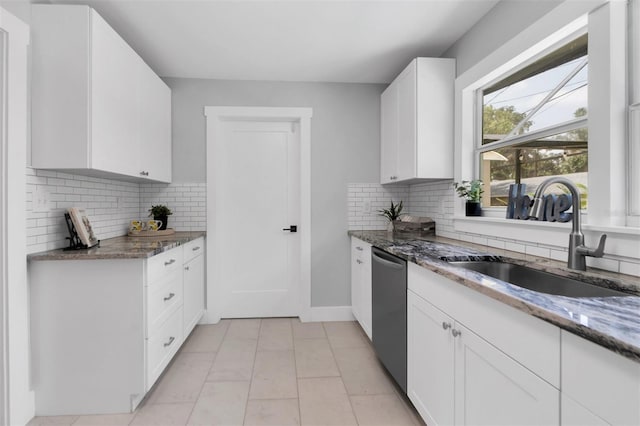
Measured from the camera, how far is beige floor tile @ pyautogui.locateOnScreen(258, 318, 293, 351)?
273cm

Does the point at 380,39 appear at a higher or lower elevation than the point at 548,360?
higher

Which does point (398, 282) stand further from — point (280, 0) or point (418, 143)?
point (280, 0)

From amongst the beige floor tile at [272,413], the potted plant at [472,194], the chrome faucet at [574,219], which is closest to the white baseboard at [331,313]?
the beige floor tile at [272,413]

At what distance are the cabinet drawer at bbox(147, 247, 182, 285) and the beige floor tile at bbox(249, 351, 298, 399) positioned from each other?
943 millimetres

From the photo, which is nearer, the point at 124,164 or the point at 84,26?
the point at 84,26

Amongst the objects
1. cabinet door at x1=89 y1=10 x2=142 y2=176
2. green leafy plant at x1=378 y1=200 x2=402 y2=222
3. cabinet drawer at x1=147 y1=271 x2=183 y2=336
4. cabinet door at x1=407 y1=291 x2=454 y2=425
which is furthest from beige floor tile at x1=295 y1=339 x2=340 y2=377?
cabinet door at x1=89 y1=10 x2=142 y2=176

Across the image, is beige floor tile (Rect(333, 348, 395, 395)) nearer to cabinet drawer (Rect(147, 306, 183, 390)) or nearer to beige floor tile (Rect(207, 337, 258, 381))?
beige floor tile (Rect(207, 337, 258, 381))

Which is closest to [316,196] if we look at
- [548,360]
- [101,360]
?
[101,360]

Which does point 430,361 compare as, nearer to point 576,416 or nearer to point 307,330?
point 576,416

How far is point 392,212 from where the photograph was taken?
330cm

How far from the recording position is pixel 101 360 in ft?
6.05

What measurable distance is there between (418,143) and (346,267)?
4.85 ft

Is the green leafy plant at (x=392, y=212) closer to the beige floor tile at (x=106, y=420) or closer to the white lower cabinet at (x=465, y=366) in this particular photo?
the white lower cabinet at (x=465, y=366)

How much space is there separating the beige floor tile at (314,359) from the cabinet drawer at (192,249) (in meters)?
1.20
